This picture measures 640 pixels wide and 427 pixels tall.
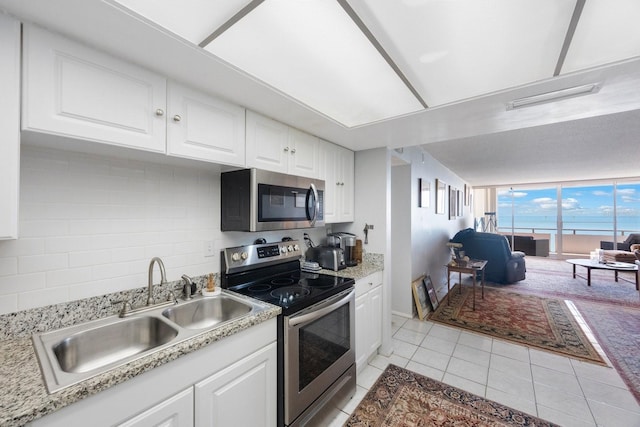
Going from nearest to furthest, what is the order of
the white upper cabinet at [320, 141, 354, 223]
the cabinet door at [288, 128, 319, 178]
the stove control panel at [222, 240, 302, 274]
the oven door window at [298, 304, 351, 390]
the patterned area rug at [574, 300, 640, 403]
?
the oven door window at [298, 304, 351, 390], the stove control panel at [222, 240, 302, 274], the cabinet door at [288, 128, 319, 178], the patterned area rug at [574, 300, 640, 403], the white upper cabinet at [320, 141, 354, 223]

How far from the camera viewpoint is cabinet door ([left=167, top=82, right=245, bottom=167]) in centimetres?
138

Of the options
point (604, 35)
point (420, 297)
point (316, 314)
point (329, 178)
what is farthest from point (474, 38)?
point (420, 297)

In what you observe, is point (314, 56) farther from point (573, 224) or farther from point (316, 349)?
point (573, 224)

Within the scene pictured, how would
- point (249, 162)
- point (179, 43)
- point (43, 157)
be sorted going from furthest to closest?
point (249, 162) → point (43, 157) → point (179, 43)

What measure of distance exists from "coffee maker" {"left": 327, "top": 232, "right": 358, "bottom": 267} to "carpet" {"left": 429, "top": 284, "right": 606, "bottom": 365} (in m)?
1.79

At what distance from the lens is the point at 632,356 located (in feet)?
8.57

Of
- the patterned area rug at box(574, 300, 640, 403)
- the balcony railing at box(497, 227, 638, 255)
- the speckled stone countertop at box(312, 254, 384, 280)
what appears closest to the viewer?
the speckled stone countertop at box(312, 254, 384, 280)

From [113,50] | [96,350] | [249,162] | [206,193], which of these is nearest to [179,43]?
[113,50]

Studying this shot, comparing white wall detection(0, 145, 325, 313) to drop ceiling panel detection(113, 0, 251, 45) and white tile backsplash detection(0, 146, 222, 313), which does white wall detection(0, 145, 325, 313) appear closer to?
white tile backsplash detection(0, 146, 222, 313)

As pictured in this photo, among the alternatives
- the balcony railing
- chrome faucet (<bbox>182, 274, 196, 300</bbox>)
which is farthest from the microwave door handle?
the balcony railing

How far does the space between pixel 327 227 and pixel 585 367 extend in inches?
111

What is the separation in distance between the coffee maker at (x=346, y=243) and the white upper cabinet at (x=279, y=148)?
698 mm

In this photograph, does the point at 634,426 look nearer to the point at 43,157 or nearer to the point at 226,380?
the point at 226,380

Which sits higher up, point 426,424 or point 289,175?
point 289,175
